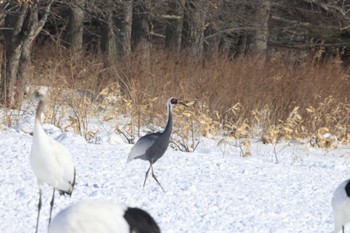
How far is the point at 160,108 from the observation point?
45.8 ft

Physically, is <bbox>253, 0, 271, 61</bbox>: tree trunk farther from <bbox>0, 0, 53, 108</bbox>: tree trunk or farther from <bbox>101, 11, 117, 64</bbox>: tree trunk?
<bbox>0, 0, 53, 108</bbox>: tree trunk

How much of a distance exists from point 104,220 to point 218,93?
10391 millimetres

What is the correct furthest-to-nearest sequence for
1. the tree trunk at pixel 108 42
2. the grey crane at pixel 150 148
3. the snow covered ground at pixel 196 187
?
the tree trunk at pixel 108 42 → the grey crane at pixel 150 148 → the snow covered ground at pixel 196 187

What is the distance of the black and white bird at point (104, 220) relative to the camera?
4.26 metres

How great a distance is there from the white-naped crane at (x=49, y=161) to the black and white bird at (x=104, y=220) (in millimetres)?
3052

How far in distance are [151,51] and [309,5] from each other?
40.4ft

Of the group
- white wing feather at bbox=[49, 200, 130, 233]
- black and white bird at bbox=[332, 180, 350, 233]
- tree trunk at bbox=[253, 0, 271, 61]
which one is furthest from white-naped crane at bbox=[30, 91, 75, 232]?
tree trunk at bbox=[253, 0, 271, 61]

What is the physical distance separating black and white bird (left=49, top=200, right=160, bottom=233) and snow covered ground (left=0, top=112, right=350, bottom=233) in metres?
2.94

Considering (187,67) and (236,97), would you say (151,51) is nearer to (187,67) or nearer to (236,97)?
(187,67)

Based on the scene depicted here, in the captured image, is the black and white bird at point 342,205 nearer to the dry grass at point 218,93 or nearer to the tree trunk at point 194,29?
the dry grass at point 218,93

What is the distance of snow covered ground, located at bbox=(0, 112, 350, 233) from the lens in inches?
309

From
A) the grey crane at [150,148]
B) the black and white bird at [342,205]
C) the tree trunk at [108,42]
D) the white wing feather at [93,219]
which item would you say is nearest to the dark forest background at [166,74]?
the tree trunk at [108,42]

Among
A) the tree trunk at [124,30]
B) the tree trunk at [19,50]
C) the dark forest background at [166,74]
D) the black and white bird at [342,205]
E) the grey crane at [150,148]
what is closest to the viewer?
the black and white bird at [342,205]

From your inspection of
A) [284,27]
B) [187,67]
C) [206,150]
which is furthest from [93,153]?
[284,27]
